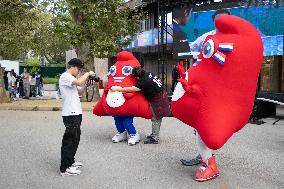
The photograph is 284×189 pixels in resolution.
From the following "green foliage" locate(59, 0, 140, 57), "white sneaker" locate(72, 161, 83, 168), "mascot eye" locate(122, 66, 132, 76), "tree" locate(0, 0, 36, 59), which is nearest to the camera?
"white sneaker" locate(72, 161, 83, 168)

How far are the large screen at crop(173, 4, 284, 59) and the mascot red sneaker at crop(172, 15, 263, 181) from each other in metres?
11.3

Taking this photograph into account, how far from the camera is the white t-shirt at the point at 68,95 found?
6477 mm

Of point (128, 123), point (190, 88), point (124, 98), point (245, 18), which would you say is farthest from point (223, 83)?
point (245, 18)

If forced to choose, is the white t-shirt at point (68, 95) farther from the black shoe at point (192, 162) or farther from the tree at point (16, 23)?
the tree at point (16, 23)

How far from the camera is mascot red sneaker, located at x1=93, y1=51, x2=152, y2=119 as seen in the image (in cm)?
863

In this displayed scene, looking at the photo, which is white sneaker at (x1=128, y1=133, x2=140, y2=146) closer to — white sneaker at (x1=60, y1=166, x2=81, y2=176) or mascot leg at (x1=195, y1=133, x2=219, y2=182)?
white sneaker at (x1=60, y1=166, x2=81, y2=176)

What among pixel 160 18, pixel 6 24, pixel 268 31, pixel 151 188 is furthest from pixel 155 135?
pixel 160 18

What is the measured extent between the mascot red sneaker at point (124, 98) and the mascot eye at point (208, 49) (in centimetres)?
291

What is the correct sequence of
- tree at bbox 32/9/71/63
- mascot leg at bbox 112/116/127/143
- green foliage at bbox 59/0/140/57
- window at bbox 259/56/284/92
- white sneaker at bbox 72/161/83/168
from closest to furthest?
white sneaker at bbox 72/161/83/168 → mascot leg at bbox 112/116/127/143 → green foliage at bbox 59/0/140/57 → tree at bbox 32/9/71/63 → window at bbox 259/56/284/92

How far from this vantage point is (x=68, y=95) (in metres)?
6.52

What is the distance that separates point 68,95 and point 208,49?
214cm

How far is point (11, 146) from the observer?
882 cm

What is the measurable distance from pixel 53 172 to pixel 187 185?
81.4 inches

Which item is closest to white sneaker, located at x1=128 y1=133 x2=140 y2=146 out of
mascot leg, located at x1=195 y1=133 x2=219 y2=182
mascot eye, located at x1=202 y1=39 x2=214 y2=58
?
mascot leg, located at x1=195 y1=133 x2=219 y2=182
